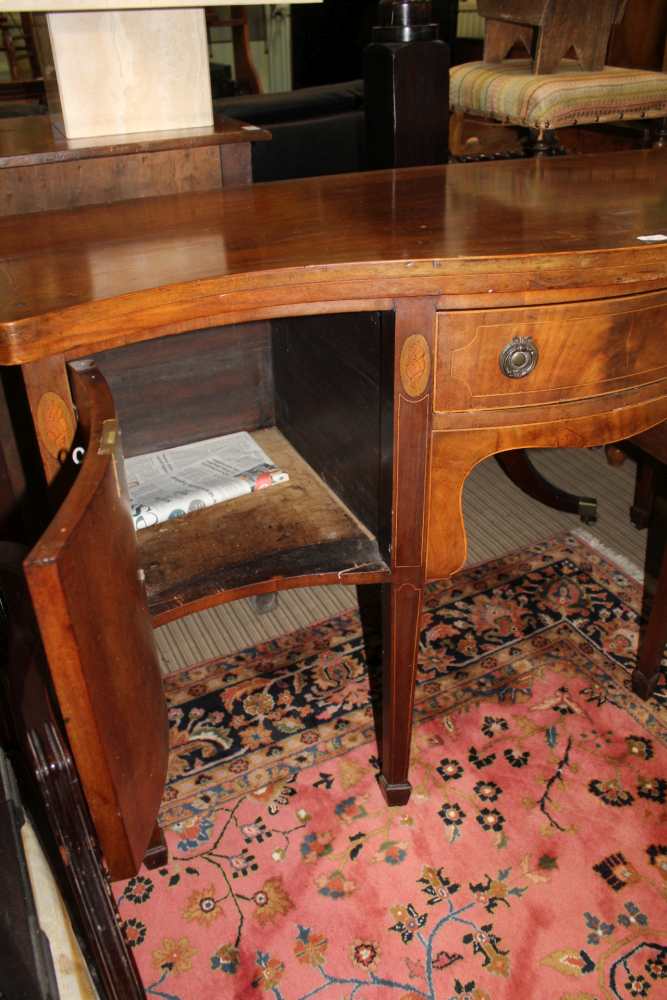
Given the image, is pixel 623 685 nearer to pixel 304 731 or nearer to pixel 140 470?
pixel 304 731

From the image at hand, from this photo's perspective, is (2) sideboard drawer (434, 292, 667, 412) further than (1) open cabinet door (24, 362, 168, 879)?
Yes

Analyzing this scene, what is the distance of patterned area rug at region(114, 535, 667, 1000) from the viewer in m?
1.07

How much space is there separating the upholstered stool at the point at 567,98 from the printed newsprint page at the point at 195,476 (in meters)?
1.19

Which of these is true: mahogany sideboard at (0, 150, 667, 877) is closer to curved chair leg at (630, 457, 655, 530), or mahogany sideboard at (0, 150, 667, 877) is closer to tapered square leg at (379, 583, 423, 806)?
tapered square leg at (379, 583, 423, 806)

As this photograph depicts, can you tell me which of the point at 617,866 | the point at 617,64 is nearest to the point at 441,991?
the point at 617,866

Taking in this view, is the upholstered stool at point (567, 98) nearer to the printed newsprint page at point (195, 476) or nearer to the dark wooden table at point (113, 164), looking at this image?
the dark wooden table at point (113, 164)

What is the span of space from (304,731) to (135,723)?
77cm

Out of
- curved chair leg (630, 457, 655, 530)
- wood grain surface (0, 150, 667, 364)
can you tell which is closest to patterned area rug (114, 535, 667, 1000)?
curved chair leg (630, 457, 655, 530)

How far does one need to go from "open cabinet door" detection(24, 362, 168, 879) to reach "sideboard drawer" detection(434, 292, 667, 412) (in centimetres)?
38

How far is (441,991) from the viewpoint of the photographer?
1033 mm

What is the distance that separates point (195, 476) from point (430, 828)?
64cm

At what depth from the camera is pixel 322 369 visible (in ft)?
3.70

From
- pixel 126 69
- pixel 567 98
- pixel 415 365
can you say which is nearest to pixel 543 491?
pixel 567 98

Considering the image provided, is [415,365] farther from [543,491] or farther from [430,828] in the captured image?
[543,491]
